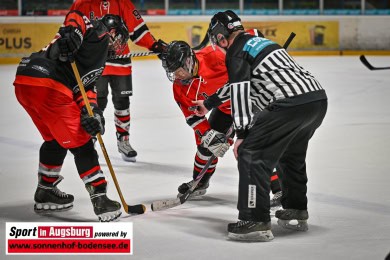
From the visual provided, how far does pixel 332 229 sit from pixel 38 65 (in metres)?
1.50

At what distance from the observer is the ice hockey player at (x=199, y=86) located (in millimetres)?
4008

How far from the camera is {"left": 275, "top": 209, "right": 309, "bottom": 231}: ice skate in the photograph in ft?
11.6

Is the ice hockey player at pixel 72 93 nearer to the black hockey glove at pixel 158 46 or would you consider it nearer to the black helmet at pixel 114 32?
the black helmet at pixel 114 32

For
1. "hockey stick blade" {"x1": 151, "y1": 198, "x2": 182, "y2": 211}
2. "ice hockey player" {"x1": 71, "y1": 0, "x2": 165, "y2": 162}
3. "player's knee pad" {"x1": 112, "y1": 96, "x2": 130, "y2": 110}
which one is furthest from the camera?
"player's knee pad" {"x1": 112, "y1": 96, "x2": 130, "y2": 110}

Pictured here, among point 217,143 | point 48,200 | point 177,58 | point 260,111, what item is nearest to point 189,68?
point 177,58

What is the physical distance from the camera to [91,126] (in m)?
3.62

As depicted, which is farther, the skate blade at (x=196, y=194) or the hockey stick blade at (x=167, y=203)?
the skate blade at (x=196, y=194)

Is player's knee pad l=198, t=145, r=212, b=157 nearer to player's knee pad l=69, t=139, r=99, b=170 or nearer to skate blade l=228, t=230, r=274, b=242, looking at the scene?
player's knee pad l=69, t=139, r=99, b=170

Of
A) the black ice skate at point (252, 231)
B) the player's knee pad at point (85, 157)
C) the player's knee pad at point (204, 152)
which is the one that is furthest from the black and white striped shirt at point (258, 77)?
the player's knee pad at point (204, 152)

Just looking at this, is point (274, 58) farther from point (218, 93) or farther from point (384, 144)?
point (384, 144)

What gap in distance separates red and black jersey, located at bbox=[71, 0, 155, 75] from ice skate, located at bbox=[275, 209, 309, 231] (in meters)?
2.12

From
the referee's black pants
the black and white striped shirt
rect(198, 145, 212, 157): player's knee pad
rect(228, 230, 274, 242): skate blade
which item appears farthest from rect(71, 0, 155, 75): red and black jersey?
rect(228, 230, 274, 242): skate blade

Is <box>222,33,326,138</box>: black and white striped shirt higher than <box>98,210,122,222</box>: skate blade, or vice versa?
<box>222,33,326,138</box>: black and white striped shirt

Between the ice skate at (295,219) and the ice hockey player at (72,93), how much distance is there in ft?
2.47
